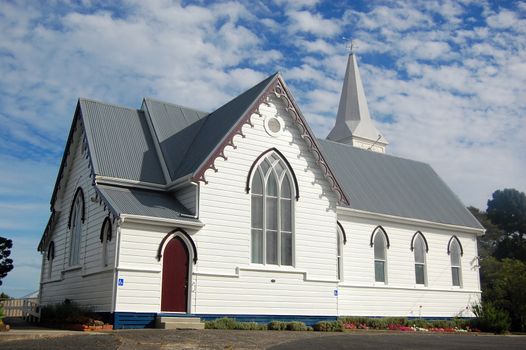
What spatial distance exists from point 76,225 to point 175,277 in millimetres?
6982

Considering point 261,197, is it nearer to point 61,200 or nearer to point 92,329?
point 92,329

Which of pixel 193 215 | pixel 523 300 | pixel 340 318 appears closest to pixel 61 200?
pixel 193 215

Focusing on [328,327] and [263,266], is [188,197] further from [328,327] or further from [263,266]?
[328,327]

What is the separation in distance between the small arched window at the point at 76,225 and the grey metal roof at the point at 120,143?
9.48ft

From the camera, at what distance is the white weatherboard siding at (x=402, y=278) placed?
93.8 ft

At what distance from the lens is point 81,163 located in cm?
2631

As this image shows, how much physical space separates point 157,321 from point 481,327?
1671 centimetres

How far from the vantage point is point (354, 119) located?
168 feet

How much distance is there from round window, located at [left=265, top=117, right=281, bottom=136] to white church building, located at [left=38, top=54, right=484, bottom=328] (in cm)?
5

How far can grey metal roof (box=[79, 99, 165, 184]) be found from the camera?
2344cm

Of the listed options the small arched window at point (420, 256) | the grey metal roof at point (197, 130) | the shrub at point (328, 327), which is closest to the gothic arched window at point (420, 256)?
the small arched window at point (420, 256)

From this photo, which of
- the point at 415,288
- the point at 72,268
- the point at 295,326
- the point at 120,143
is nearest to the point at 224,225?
the point at 295,326

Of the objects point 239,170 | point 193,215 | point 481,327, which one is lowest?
point 481,327

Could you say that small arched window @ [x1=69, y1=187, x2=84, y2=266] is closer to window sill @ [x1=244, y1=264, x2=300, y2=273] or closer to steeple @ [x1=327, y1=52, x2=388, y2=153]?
window sill @ [x1=244, y1=264, x2=300, y2=273]
